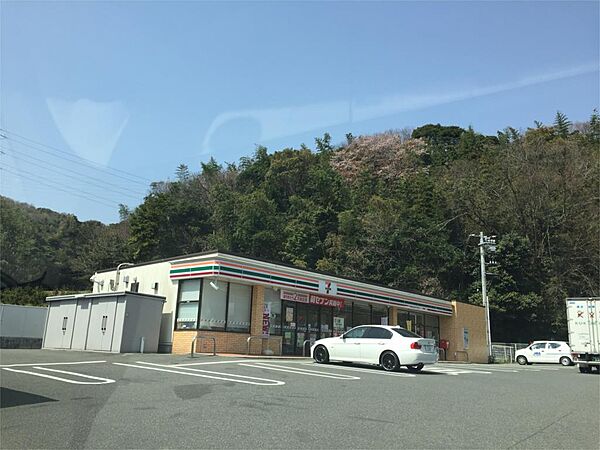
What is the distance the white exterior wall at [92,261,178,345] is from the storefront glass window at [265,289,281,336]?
416 cm

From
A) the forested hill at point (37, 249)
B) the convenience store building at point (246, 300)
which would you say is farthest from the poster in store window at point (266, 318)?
the forested hill at point (37, 249)

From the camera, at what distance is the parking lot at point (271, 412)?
21.3 feet

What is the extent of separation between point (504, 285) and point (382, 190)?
18234 millimetres

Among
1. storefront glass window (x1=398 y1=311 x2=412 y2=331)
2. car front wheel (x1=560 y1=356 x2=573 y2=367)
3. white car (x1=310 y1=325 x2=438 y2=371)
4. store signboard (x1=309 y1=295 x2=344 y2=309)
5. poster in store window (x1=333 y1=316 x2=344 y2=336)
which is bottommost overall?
car front wheel (x1=560 y1=356 x2=573 y2=367)

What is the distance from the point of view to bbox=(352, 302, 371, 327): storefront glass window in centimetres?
2869

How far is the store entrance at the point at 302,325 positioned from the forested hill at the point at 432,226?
18.2 m

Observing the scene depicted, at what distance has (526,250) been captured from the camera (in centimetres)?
Result: 4434

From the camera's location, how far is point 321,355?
18203 millimetres

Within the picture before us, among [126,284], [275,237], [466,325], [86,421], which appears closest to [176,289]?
[126,284]

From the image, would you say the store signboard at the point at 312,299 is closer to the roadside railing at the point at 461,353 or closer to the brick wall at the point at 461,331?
the brick wall at the point at 461,331

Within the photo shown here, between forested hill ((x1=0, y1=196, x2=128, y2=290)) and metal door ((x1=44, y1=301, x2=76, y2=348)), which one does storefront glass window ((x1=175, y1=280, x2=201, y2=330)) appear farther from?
metal door ((x1=44, y1=301, x2=76, y2=348))

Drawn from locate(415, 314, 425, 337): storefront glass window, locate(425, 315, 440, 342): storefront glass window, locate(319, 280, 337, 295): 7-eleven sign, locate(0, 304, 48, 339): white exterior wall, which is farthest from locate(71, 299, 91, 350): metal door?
locate(425, 315, 440, 342): storefront glass window

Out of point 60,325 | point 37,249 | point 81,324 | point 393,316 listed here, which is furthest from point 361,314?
point 37,249

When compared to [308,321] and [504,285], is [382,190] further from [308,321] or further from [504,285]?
[308,321]
